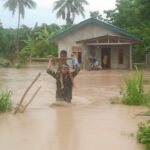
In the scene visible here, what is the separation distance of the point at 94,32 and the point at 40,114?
2523 centimetres

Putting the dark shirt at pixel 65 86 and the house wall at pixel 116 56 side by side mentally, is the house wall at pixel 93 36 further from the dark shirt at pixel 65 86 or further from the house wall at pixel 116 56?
the dark shirt at pixel 65 86

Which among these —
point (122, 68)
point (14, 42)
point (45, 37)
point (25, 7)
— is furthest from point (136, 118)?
point (25, 7)

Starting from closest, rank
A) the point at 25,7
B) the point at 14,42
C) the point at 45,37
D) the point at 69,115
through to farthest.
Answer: the point at 69,115 → the point at 45,37 → the point at 14,42 → the point at 25,7

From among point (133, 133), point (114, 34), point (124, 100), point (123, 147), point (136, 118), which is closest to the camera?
point (123, 147)

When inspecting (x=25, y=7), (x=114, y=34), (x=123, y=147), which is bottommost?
(x=123, y=147)

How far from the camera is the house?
116 ft

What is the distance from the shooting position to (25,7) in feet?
198

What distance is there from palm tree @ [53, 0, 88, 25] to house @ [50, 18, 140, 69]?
86.1ft

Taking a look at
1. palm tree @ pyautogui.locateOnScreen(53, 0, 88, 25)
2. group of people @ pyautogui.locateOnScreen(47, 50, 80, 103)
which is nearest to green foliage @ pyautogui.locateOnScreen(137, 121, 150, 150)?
group of people @ pyautogui.locateOnScreen(47, 50, 80, 103)

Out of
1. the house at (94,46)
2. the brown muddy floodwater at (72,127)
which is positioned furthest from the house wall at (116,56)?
the brown muddy floodwater at (72,127)

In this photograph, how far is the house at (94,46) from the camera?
35312 mm

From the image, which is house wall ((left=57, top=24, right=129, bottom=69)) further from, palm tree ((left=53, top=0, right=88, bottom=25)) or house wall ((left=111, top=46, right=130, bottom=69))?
palm tree ((left=53, top=0, right=88, bottom=25))

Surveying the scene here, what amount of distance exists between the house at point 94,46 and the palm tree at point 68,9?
26235 millimetres

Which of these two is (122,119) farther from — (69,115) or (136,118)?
(69,115)
